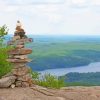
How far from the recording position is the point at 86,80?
597ft

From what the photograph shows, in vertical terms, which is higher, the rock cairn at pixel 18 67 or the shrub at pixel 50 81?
the rock cairn at pixel 18 67

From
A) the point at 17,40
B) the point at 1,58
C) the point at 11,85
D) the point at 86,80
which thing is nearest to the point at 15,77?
the point at 11,85

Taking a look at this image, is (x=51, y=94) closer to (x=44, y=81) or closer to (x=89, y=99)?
(x=89, y=99)

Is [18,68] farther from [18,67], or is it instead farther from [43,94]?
[43,94]

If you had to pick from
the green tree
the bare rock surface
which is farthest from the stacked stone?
the green tree

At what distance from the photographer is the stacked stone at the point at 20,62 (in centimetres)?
3203

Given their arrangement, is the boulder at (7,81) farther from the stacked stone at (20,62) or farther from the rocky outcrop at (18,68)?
the stacked stone at (20,62)

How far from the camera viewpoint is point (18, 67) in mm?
32062

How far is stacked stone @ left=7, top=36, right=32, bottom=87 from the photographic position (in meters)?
32.0

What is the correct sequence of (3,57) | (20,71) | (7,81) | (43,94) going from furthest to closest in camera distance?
(3,57), (20,71), (7,81), (43,94)

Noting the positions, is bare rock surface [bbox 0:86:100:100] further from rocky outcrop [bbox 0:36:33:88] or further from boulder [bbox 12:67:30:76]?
boulder [bbox 12:67:30:76]

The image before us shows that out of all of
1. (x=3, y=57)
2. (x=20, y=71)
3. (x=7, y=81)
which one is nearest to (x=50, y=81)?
(x=3, y=57)

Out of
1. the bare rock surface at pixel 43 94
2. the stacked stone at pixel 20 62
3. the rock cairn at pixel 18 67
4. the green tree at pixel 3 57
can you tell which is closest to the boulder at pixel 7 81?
the rock cairn at pixel 18 67

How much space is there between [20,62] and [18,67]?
45cm
